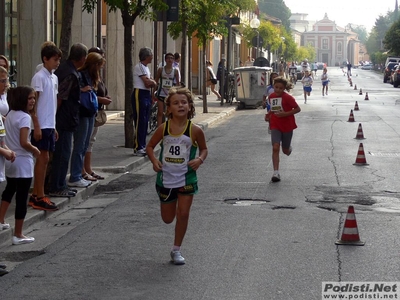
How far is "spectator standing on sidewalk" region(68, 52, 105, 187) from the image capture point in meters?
12.6

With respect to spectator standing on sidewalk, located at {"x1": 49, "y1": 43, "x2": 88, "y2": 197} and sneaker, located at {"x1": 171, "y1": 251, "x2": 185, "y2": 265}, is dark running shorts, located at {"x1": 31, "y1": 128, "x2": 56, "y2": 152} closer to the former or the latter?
spectator standing on sidewalk, located at {"x1": 49, "y1": 43, "x2": 88, "y2": 197}

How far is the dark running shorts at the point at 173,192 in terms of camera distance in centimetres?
816

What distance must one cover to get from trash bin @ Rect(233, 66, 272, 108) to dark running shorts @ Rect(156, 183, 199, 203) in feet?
89.0

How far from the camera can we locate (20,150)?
9.23m

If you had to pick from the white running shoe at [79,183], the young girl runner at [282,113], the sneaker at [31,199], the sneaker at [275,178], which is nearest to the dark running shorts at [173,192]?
the sneaker at [31,199]

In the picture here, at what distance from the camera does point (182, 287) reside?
23.7 ft

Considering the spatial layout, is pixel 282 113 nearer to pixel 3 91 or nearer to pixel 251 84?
pixel 3 91

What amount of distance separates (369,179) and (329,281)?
6.66 meters

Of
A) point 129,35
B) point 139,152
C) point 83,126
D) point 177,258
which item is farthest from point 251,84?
point 177,258

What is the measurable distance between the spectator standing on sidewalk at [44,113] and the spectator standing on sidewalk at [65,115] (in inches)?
36.7

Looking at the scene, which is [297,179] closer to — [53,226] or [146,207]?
[146,207]

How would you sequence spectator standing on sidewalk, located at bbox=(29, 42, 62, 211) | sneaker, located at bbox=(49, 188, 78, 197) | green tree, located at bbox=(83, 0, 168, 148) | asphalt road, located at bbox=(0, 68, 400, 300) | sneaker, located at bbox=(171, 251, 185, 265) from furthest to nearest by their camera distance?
1. green tree, located at bbox=(83, 0, 168, 148)
2. sneaker, located at bbox=(49, 188, 78, 197)
3. spectator standing on sidewalk, located at bbox=(29, 42, 62, 211)
4. sneaker, located at bbox=(171, 251, 185, 265)
5. asphalt road, located at bbox=(0, 68, 400, 300)

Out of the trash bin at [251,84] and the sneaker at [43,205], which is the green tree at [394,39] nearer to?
the trash bin at [251,84]

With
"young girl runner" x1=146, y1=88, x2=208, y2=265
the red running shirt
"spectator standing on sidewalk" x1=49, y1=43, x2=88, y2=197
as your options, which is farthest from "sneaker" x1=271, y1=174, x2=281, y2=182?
"young girl runner" x1=146, y1=88, x2=208, y2=265
